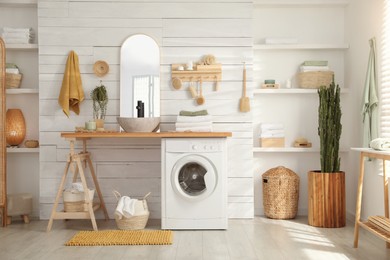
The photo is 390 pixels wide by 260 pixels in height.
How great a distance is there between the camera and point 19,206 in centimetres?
505

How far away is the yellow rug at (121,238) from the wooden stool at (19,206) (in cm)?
87

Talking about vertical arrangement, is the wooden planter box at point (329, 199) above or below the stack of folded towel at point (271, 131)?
below

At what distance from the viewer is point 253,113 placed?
5582mm

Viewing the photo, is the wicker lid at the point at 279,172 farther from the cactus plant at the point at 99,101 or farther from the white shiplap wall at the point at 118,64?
the cactus plant at the point at 99,101

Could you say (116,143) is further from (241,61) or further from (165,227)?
(241,61)

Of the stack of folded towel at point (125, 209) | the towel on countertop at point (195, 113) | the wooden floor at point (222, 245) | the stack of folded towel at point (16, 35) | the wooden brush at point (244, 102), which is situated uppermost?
the stack of folded towel at point (16, 35)

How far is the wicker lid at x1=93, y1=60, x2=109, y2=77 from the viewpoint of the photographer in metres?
5.20

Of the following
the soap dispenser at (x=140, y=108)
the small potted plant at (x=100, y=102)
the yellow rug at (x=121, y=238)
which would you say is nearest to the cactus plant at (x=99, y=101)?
the small potted plant at (x=100, y=102)

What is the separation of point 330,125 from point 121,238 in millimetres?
2115

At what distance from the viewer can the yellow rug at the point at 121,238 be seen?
13.5 feet

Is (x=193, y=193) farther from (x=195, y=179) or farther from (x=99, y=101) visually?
(x=99, y=101)

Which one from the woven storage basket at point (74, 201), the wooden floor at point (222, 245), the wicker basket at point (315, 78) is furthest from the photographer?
the wicker basket at point (315, 78)

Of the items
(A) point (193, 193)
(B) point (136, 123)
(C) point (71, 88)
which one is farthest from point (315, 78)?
(C) point (71, 88)

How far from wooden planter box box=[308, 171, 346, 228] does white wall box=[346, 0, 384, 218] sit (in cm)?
24
